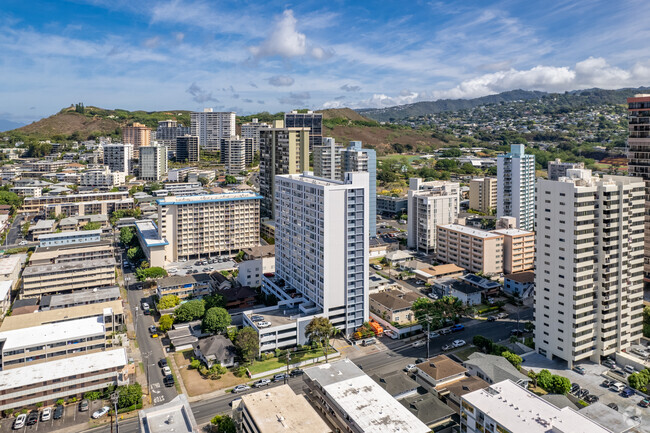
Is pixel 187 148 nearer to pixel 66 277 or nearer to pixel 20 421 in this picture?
pixel 66 277

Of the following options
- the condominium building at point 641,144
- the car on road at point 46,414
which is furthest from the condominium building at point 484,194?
the car on road at point 46,414

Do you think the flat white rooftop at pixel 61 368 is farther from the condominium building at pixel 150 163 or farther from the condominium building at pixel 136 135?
the condominium building at pixel 136 135

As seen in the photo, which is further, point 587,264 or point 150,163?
point 150,163

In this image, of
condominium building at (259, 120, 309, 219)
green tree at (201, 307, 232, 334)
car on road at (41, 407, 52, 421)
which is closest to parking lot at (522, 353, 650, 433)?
green tree at (201, 307, 232, 334)

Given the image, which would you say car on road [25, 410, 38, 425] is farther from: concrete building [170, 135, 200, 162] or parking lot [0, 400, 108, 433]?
concrete building [170, 135, 200, 162]

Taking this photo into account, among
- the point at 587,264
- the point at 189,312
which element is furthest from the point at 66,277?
the point at 587,264

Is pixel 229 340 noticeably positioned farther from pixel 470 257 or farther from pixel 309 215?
pixel 470 257
